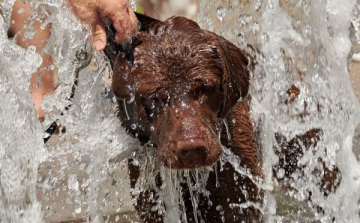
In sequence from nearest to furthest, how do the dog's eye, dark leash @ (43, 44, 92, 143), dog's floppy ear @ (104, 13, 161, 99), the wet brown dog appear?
the wet brown dog → the dog's eye → dog's floppy ear @ (104, 13, 161, 99) → dark leash @ (43, 44, 92, 143)

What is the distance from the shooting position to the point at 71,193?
4.70 m

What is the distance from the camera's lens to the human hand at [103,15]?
115 inches

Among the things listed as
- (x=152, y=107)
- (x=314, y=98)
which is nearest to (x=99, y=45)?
(x=152, y=107)

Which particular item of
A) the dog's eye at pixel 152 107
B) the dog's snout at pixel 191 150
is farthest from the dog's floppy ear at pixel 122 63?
the dog's snout at pixel 191 150

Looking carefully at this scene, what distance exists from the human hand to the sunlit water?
0.16 m

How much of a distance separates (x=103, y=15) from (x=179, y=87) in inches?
21.4

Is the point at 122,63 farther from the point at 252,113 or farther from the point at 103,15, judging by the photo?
the point at 252,113

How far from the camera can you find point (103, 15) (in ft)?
9.68

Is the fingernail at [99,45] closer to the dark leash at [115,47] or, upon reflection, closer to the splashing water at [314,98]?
the dark leash at [115,47]

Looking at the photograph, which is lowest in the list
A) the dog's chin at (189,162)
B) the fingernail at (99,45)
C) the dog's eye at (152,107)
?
the dog's chin at (189,162)

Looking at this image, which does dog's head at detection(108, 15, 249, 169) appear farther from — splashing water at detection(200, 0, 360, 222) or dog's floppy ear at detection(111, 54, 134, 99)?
splashing water at detection(200, 0, 360, 222)

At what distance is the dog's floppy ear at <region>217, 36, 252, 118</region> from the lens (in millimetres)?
2979

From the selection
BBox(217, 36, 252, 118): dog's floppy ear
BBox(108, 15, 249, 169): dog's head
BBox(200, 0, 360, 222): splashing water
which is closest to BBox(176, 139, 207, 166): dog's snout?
BBox(108, 15, 249, 169): dog's head

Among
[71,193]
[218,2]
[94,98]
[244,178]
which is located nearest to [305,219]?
[244,178]
